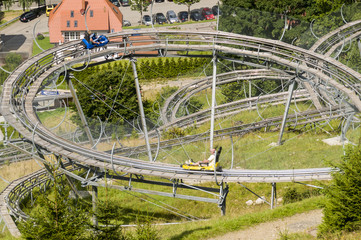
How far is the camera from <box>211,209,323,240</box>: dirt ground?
2387 cm

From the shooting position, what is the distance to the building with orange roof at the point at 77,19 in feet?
194

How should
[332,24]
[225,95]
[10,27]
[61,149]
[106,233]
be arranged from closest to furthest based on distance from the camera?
[106,233], [61,149], [332,24], [225,95], [10,27]

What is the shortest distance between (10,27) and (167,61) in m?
27.6

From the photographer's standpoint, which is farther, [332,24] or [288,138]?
[332,24]

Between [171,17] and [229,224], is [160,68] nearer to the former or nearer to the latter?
[171,17]

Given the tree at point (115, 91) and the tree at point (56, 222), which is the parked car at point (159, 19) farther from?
the tree at point (56, 222)

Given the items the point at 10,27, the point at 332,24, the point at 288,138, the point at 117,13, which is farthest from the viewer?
the point at 10,27

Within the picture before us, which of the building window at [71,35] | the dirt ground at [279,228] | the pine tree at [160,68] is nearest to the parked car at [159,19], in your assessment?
the pine tree at [160,68]

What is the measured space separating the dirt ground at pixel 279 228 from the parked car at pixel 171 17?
57105mm

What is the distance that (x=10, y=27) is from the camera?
7906 cm

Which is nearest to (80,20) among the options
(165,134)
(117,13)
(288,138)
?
(117,13)

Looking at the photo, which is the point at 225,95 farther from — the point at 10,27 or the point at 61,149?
the point at 10,27

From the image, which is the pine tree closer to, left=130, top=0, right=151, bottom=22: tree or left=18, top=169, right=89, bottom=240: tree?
left=130, top=0, right=151, bottom=22: tree

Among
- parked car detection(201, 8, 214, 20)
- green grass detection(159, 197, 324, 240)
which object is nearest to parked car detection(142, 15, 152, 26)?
parked car detection(201, 8, 214, 20)
